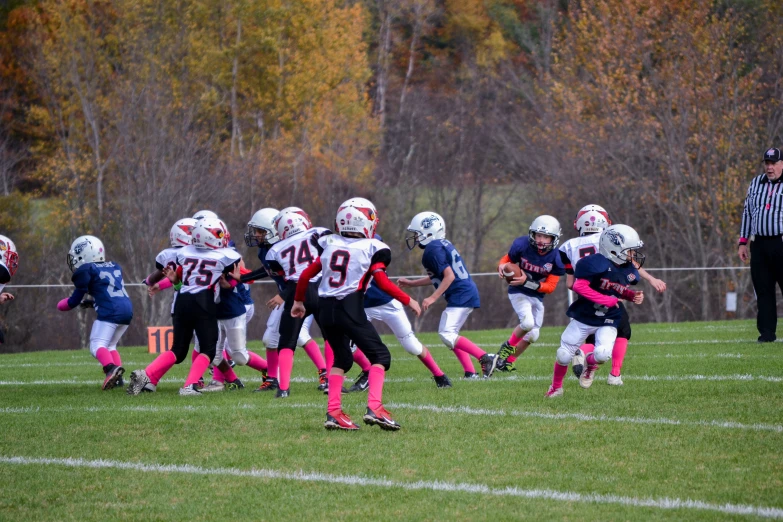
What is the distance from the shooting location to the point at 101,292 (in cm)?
1150

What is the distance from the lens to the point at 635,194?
2866 cm

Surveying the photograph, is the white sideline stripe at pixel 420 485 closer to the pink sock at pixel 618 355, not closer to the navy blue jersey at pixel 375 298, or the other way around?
the pink sock at pixel 618 355

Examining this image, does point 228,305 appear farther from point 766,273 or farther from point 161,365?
point 766,273

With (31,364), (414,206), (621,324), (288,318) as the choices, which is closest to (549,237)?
(621,324)

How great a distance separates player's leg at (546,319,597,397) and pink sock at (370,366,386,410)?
69.0 inches

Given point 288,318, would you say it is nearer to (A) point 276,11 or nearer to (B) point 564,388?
(B) point 564,388

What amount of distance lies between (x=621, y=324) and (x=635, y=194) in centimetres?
2005

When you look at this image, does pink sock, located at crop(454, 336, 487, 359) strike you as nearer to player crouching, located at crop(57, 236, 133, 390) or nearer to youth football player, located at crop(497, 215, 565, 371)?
youth football player, located at crop(497, 215, 565, 371)

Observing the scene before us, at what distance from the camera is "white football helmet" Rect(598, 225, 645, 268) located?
9.05m

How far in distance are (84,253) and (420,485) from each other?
7025 millimetres

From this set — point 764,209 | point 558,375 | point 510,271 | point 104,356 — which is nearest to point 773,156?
point 764,209

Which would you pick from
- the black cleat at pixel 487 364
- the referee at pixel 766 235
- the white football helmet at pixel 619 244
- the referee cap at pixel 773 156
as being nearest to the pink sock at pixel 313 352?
the black cleat at pixel 487 364

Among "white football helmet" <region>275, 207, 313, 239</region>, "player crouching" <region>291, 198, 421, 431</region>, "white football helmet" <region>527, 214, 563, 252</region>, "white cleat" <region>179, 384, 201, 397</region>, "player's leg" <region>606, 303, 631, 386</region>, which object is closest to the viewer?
"player crouching" <region>291, 198, 421, 431</region>

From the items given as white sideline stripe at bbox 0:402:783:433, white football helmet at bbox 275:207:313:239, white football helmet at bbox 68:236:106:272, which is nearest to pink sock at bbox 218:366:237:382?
white football helmet at bbox 275:207:313:239
